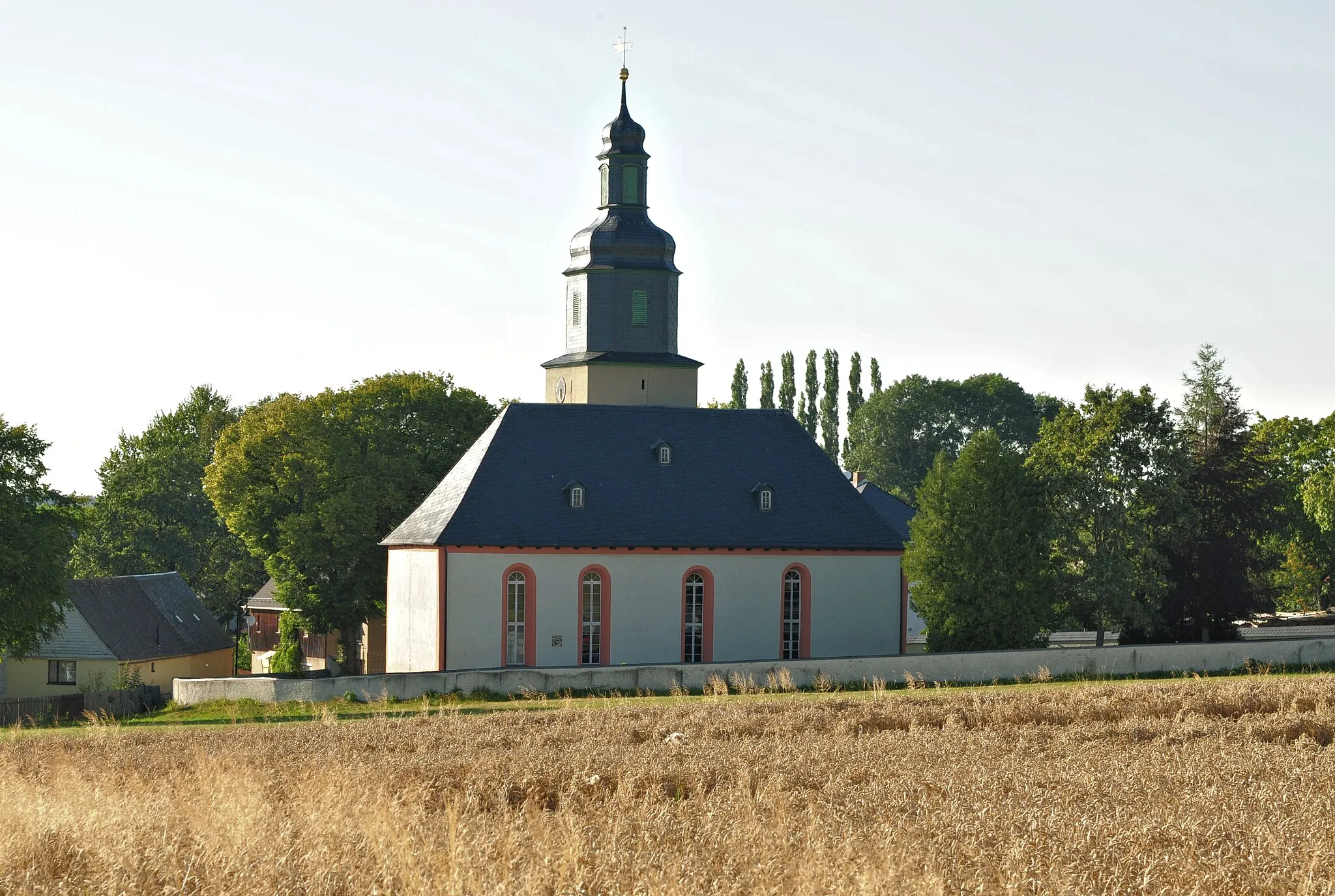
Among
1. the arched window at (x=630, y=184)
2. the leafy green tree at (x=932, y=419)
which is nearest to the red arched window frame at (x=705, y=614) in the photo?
the arched window at (x=630, y=184)

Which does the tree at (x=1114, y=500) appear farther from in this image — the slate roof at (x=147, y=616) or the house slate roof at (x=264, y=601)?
the house slate roof at (x=264, y=601)

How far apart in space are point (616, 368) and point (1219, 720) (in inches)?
1262

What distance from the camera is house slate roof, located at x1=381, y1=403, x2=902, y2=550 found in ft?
140

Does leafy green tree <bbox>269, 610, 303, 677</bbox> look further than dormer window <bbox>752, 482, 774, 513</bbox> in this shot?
Yes

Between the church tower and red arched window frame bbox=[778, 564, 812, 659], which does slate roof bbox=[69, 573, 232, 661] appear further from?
red arched window frame bbox=[778, 564, 812, 659]

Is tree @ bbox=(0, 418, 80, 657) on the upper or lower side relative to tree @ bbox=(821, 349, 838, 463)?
lower

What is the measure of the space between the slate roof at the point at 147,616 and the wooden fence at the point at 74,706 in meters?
8.91

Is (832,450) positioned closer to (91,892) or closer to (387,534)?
(387,534)

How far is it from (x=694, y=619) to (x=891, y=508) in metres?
13.5

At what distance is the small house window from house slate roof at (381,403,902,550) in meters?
16.5

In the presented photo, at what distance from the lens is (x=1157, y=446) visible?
139 ft

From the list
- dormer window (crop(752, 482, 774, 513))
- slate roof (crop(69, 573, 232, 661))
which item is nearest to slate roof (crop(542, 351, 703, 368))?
dormer window (crop(752, 482, 774, 513))

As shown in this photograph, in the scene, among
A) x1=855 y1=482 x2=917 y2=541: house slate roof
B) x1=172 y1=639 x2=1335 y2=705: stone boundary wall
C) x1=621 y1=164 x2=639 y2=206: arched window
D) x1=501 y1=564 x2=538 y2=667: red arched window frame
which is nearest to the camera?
x1=172 y1=639 x2=1335 y2=705: stone boundary wall

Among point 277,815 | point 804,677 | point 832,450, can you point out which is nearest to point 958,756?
point 277,815
